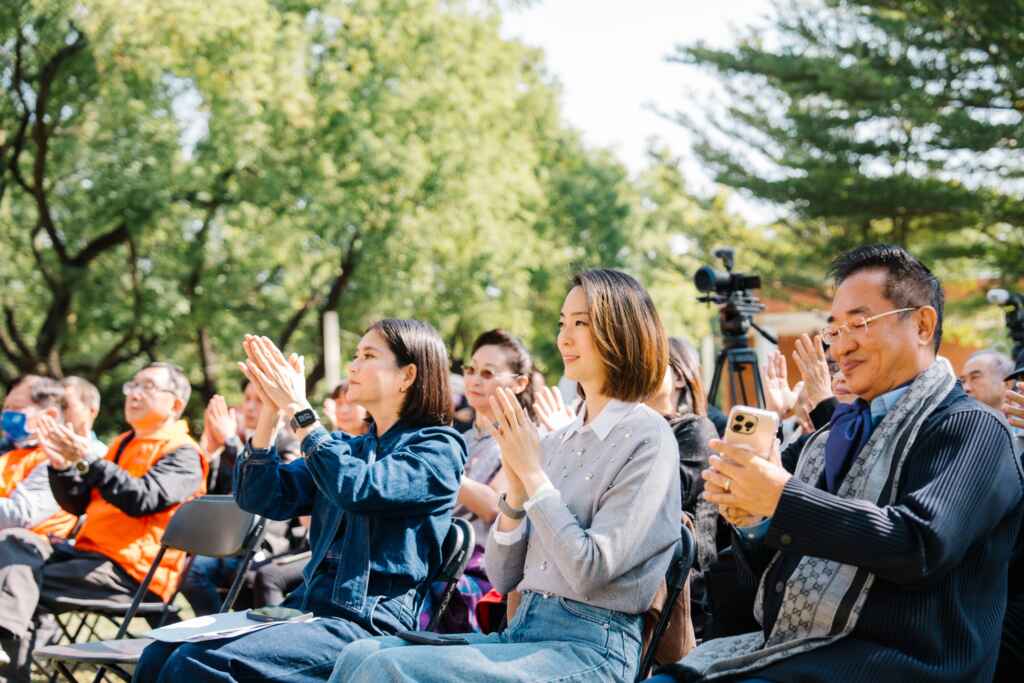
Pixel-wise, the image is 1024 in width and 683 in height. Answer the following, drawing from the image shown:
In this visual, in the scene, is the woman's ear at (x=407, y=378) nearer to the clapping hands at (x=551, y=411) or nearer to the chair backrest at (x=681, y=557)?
the clapping hands at (x=551, y=411)

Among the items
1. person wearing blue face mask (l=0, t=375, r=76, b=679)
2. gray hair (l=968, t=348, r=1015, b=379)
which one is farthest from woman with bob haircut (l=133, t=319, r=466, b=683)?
gray hair (l=968, t=348, r=1015, b=379)

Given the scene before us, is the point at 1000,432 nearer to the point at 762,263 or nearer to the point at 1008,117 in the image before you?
the point at 1008,117

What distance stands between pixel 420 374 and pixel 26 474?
9.94 ft

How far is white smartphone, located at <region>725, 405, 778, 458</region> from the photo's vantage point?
2207mm

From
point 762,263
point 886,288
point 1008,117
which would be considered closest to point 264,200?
point 762,263

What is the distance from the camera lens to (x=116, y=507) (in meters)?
5.02

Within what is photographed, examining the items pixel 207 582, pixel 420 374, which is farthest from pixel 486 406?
pixel 207 582

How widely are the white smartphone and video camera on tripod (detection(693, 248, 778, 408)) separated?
9.19ft

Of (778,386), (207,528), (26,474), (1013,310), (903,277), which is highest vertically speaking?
(903,277)

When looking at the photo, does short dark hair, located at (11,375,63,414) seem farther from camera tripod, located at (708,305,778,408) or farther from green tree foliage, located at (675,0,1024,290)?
green tree foliage, located at (675,0,1024,290)

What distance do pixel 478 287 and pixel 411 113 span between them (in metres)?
3.33

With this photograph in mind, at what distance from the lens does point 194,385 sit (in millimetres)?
20141

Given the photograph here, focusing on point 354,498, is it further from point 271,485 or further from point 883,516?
point 883,516

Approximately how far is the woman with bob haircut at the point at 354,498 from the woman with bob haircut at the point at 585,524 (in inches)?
16.5
